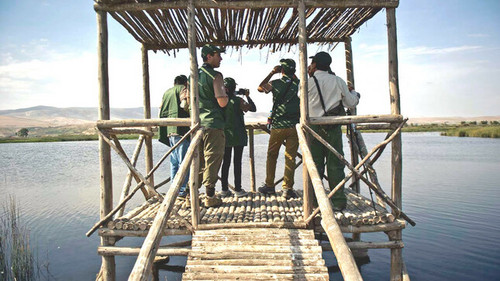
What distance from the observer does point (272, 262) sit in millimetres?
4316

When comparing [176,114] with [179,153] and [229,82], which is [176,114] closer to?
[179,153]

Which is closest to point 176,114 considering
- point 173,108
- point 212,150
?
point 173,108

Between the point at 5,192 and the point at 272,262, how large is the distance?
18.0 meters

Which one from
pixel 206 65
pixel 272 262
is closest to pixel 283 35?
pixel 206 65

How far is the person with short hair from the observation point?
17.7 feet

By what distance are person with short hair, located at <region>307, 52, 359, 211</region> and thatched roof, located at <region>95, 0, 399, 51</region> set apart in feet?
3.09

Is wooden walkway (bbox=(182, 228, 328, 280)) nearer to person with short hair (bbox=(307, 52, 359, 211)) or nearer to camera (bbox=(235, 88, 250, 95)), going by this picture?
person with short hair (bbox=(307, 52, 359, 211))

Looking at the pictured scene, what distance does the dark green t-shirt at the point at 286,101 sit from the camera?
244 inches

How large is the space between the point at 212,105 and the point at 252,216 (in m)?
1.76

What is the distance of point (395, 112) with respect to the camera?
5621 millimetres

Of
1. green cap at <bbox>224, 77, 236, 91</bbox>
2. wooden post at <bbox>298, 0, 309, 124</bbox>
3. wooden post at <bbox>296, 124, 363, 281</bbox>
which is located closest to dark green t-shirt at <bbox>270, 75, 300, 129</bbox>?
green cap at <bbox>224, 77, 236, 91</bbox>

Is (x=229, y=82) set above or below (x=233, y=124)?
above

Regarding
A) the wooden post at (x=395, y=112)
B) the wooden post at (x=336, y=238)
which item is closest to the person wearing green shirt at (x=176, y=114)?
the wooden post at (x=336, y=238)

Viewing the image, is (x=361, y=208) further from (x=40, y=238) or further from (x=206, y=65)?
(x=40, y=238)
